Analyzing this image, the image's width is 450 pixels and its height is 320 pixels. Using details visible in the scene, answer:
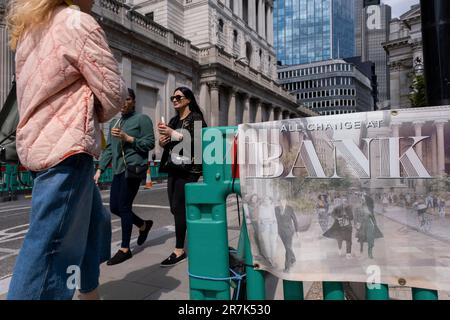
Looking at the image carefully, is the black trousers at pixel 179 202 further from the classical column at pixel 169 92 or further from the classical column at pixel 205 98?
the classical column at pixel 205 98

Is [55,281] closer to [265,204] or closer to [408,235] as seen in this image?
[265,204]

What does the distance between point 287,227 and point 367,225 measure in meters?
0.37

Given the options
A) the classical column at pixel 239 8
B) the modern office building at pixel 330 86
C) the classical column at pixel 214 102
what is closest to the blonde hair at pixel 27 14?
the classical column at pixel 214 102

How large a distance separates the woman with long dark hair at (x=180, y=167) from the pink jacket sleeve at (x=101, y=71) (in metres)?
1.31

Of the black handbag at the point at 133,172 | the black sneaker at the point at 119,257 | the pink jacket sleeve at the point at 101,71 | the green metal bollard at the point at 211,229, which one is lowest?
the black sneaker at the point at 119,257

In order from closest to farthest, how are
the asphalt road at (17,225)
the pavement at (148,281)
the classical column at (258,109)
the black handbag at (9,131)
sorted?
the black handbag at (9,131)
the pavement at (148,281)
the asphalt road at (17,225)
the classical column at (258,109)

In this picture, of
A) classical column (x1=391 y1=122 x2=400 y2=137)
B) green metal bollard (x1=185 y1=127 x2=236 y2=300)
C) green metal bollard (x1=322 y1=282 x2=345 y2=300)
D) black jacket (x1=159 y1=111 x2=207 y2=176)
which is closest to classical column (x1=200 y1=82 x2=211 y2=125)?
black jacket (x1=159 y1=111 x2=207 y2=176)

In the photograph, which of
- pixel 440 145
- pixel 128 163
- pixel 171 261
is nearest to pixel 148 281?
pixel 171 261

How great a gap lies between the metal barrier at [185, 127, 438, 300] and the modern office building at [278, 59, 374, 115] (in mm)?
94027

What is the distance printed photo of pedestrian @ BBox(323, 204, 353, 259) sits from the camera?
5.08 feet

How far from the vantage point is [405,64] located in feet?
141

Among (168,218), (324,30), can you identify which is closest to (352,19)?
(324,30)

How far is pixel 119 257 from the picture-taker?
3268 millimetres

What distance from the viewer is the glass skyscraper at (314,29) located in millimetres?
107562
